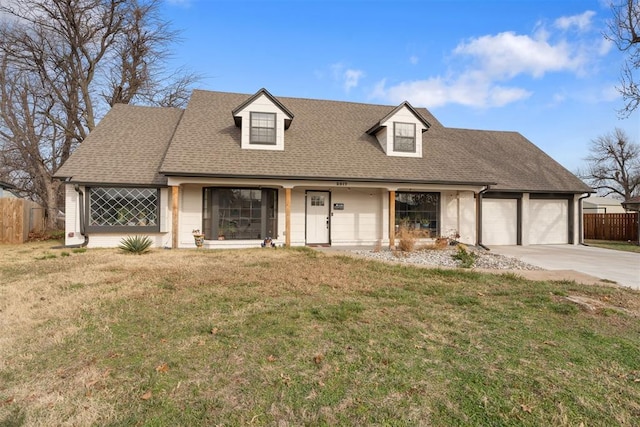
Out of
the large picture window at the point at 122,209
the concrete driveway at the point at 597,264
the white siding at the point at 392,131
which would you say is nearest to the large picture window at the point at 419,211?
the white siding at the point at 392,131

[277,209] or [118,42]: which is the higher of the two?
[118,42]

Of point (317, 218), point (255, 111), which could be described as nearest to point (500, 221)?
point (317, 218)

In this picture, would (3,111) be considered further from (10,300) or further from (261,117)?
(10,300)

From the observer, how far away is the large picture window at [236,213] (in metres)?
12.2

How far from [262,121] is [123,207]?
6.10 m

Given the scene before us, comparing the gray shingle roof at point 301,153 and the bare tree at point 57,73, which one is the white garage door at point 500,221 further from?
the bare tree at point 57,73

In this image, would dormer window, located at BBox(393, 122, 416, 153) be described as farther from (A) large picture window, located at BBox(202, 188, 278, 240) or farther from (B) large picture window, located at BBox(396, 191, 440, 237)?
(A) large picture window, located at BBox(202, 188, 278, 240)

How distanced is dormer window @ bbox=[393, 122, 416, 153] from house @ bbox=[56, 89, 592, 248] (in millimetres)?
46

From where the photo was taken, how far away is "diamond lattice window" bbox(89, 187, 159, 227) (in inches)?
466

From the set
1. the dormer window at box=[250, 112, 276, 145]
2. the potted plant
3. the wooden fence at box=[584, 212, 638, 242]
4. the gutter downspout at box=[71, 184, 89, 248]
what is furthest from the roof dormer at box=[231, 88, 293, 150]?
the wooden fence at box=[584, 212, 638, 242]

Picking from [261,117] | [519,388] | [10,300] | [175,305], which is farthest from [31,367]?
[261,117]

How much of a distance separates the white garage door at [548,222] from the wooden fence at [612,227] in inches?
201

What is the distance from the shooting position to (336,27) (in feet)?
43.4

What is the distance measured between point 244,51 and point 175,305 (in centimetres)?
1273
